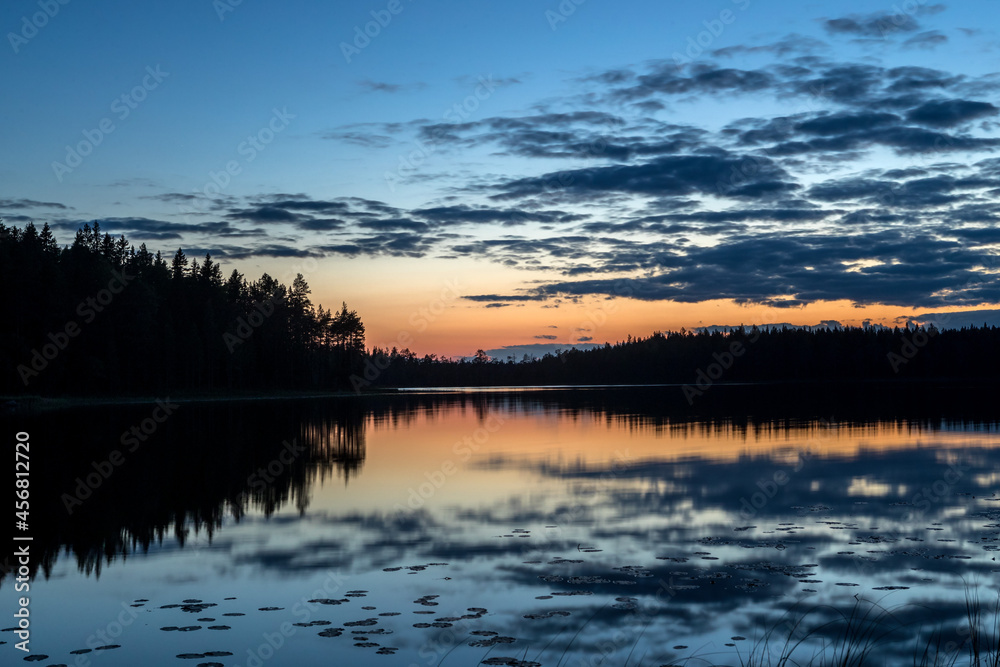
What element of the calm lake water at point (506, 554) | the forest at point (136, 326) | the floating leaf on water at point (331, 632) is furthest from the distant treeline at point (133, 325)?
the floating leaf on water at point (331, 632)

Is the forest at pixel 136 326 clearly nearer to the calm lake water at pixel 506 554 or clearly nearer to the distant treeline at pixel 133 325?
the distant treeline at pixel 133 325

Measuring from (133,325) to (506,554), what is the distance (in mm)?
92404

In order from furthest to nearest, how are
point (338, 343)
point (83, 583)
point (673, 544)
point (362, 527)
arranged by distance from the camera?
point (338, 343) → point (362, 527) → point (673, 544) → point (83, 583)

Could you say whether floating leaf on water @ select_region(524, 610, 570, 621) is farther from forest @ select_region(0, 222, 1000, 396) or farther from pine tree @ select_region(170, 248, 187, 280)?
pine tree @ select_region(170, 248, 187, 280)

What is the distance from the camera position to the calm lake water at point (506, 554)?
12117 mm

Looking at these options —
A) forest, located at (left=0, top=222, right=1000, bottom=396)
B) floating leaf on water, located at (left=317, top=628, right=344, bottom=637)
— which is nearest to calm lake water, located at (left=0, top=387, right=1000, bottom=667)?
floating leaf on water, located at (left=317, top=628, right=344, bottom=637)

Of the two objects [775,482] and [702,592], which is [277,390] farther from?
[702,592]

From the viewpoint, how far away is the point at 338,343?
628 feet

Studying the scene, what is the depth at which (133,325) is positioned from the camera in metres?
97.4

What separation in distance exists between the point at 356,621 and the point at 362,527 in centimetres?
853

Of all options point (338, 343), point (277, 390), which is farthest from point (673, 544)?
point (338, 343)

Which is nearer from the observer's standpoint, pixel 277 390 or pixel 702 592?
pixel 702 592

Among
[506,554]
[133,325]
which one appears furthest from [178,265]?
[506,554]

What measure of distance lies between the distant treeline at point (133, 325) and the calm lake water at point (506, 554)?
181 ft
